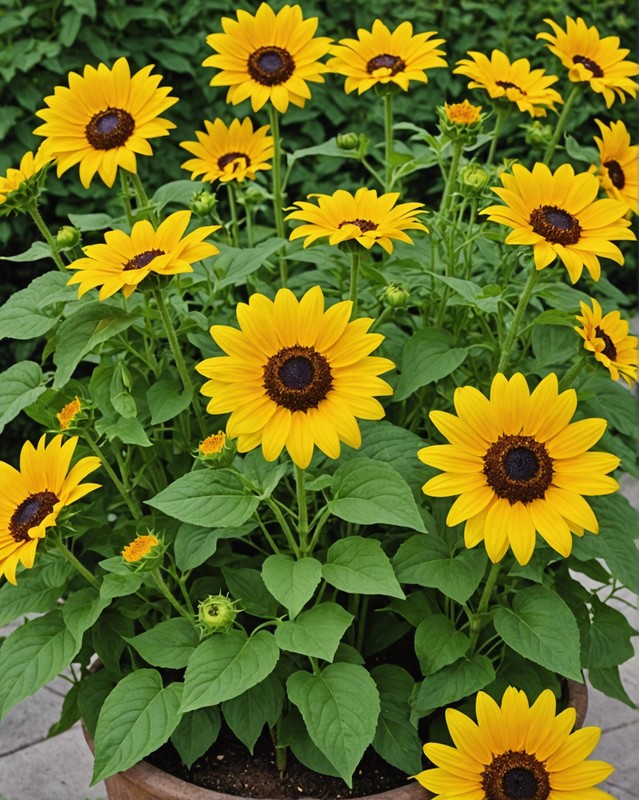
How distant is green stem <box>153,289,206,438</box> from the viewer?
4.27 feet

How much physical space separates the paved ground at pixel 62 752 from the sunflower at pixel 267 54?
47.5 inches

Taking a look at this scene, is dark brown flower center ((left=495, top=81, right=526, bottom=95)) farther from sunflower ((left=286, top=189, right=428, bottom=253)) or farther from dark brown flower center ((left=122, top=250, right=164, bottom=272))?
dark brown flower center ((left=122, top=250, right=164, bottom=272))

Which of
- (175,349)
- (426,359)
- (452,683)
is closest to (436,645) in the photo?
(452,683)

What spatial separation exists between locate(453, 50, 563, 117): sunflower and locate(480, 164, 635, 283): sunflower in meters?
0.29

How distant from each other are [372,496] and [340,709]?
0.82 feet

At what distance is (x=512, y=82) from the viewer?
1.60 m

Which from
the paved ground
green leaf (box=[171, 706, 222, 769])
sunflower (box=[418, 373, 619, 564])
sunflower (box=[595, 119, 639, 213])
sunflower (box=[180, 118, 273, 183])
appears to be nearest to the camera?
sunflower (box=[418, 373, 619, 564])

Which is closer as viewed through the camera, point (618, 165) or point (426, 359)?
point (426, 359)

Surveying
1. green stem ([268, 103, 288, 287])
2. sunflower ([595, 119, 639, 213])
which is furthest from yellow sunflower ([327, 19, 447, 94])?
sunflower ([595, 119, 639, 213])

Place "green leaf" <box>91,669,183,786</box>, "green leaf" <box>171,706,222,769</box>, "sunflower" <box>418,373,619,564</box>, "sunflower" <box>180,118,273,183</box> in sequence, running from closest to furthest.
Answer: "sunflower" <box>418,373,619,564</box> < "green leaf" <box>91,669,183,786</box> < "green leaf" <box>171,706,222,769</box> < "sunflower" <box>180,118,273,183</box>

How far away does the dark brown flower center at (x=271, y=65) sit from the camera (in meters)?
1.55

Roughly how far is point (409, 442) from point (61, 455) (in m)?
0.44

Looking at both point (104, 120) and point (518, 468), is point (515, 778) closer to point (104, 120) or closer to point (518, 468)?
point (518, 468)

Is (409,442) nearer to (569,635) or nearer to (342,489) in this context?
(342,489)
